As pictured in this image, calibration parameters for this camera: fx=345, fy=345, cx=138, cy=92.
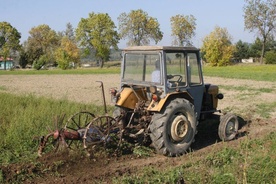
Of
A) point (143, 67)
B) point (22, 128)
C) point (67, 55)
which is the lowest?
point (22, 128)

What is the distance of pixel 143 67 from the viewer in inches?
290

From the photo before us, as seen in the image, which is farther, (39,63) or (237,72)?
(39,63)

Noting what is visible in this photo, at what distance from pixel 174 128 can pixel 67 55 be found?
223 ft

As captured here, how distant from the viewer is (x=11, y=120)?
8.05m

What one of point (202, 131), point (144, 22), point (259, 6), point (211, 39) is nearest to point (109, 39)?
point (144, 22)

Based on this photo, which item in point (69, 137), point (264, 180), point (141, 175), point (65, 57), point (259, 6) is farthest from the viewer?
point (65, 57)

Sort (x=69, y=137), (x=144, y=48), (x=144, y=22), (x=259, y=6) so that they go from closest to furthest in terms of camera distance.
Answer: (x=69, y=137) → (x=144, y=48) → (x=259, y=6) → (x=144, y=22)

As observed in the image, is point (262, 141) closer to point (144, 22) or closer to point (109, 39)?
point (109, 39)

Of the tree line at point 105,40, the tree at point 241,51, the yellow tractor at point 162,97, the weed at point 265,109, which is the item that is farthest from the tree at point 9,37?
the yellow tractor at point 162,97

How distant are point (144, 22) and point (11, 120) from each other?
248 ft

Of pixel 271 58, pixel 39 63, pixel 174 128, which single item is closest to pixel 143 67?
pixel 174 128

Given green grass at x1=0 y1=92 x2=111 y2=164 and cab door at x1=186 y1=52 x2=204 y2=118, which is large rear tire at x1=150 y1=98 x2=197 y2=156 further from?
green grass at x1=0 y1=92 x2=111 y2=164

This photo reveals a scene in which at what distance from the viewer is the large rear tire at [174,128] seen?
6465 mm

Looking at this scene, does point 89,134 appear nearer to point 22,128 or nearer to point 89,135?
point 89,135
